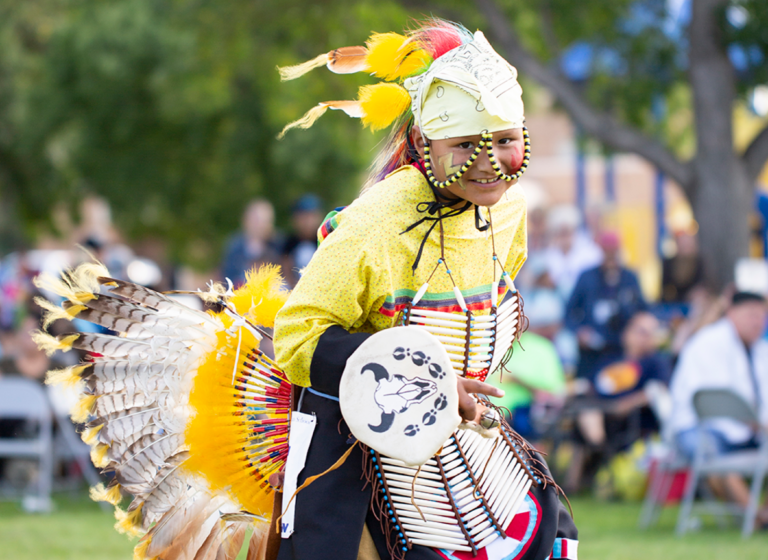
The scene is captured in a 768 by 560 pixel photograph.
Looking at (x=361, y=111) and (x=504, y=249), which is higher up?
(x=361, y=111)

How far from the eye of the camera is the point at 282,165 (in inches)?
656

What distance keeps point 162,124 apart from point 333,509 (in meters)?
16.8

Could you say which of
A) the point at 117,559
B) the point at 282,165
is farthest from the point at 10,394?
the point at 282,165

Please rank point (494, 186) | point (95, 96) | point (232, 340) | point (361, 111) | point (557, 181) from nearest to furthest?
point (494, 186) < point (361, 111) < point (232, 340) < point (95, 96) < point (557, 181)

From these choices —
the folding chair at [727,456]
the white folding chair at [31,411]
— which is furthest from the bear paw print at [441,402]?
the white folding chair at [31,411]

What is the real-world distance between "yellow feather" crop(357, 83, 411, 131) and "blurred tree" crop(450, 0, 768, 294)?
709 centimetres

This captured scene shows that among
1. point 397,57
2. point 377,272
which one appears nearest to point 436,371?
point 377,272

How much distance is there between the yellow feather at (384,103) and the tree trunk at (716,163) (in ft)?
24.1

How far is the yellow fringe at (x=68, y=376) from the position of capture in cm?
296

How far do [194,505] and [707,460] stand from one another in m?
4.58

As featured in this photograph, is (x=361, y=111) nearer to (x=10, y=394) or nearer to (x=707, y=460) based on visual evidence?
(x=707, y=460)

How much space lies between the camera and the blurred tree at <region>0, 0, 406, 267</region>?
16.2 meters

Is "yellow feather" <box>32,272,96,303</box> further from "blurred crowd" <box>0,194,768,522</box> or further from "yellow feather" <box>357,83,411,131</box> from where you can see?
"blurred crowd" <box>0,194,768,522</box>

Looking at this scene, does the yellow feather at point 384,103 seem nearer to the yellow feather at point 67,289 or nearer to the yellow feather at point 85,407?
the yellow feather at point 67,289
